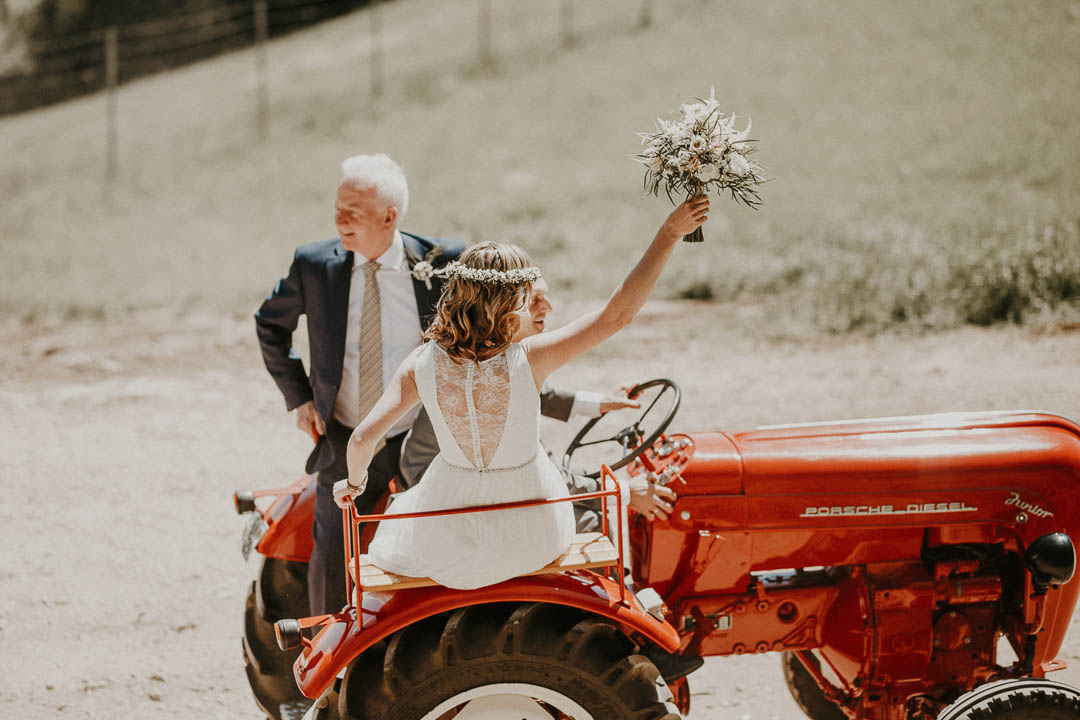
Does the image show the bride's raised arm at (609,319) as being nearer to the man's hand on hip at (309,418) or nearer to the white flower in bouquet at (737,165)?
the white flower in bouquet at (737,165)

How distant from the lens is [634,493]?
3383mm

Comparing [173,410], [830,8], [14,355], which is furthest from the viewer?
[830,8]

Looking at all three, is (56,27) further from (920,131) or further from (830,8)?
(920,131)

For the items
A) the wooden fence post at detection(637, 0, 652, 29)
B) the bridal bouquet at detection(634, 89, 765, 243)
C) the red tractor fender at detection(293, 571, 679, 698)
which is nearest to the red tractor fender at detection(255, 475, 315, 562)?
the red tractor fender at detection(293, 571, 679, 698)

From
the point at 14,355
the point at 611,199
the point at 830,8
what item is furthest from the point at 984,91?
the point at 14,355

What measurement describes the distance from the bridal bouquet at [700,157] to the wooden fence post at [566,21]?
17825mm

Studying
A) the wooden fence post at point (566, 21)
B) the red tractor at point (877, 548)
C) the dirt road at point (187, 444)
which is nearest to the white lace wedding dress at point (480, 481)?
the red tractor at point (877, 548)

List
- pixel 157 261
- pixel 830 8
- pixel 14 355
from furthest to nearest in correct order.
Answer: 1. pixel 830 8
2. pixel 157 261
3. pixel 14 355

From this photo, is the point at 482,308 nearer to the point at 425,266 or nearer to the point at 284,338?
the point at 425,266

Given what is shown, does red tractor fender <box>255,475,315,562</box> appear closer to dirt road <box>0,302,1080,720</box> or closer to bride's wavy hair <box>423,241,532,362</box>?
dirt road <box>0,302,1080,720</box>

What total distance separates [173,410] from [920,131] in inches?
434

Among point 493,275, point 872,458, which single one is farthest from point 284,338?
point 872,458

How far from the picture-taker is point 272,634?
13.1 ft

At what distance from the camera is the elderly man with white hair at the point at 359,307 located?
3.76 metres
